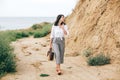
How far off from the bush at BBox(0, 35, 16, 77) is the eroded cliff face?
387cm

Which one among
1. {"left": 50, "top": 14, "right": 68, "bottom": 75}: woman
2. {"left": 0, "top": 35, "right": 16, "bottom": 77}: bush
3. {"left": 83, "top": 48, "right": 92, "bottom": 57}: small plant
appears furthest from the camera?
{"left": 83, "top": 48, "right": 92, "bottom": 57}: small plant

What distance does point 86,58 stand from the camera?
16.9 metres

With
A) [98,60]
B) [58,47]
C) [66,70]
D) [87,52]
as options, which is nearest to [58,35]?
[58,47]

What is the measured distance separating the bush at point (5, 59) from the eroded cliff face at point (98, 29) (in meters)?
3.87

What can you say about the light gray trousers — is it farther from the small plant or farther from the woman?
the small plant

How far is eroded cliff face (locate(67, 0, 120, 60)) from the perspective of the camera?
16531mm

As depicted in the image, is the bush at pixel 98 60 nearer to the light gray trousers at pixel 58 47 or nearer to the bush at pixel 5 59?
the light gray trousers at pixel 58 47

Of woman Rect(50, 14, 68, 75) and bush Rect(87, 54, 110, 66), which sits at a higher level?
woman Rect(50, 14, 68, 75)

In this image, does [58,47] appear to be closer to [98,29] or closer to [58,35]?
[58,35]

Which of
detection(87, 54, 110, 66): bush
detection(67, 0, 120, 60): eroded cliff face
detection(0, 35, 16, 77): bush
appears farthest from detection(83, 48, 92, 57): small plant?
detection(0, 35, 16, 77): bush

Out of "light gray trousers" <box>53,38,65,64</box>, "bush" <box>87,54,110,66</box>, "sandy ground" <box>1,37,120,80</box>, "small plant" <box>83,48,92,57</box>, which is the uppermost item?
"light gray trousers" <box>53,38,65,64</box>

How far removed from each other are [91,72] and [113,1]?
15.3ft

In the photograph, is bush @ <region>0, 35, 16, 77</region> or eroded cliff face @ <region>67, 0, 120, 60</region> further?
eroded cliff face @ <region>67, 0, 120, 60</region>

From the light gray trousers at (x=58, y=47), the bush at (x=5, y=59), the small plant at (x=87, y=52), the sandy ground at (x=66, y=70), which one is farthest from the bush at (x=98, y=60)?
the bush at (x=5, y=59)
